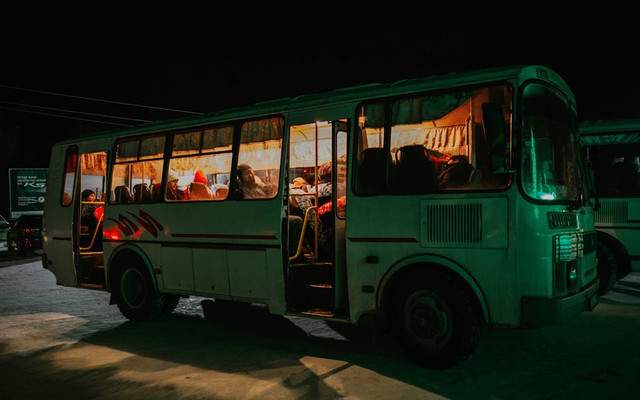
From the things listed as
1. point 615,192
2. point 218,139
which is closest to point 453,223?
point 218,139

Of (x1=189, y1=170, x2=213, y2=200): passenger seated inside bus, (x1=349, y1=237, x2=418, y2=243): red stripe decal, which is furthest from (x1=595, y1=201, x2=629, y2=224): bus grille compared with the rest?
(x1=189, y1=170, x2=213, y2=200): passenger seated inside bus

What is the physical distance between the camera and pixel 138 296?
898 centimetres

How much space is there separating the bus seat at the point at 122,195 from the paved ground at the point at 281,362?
6.19 ft

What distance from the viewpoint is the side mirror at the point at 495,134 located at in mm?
5051

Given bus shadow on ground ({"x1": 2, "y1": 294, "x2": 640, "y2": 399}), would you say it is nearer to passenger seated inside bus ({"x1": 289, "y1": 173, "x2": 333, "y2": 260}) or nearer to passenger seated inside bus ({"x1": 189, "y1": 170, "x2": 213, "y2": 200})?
passenger seated inside bus ({"x1": 289, "y1": 173, "x2": 333, "y2": 260})

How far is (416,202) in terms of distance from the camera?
19.4 feet

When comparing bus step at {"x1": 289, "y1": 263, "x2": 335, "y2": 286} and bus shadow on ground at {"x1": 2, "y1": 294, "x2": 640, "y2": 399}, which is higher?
bus step at {"x1": 289, "y1": 263, "x2": 335, "y2": 286}

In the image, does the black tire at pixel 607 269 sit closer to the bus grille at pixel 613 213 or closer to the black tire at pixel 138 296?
the bus grille at pixel 613 213

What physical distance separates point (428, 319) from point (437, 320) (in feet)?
0.33

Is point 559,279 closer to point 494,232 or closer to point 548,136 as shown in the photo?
point 494,232

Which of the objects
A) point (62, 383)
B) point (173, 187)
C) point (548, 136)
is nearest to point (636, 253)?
point (548, 136)

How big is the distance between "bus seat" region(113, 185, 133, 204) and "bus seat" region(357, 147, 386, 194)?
174 inches

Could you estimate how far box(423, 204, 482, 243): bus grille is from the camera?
18.0 ft

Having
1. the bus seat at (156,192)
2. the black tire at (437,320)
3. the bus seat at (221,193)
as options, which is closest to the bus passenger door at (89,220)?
the bus seat at (156,192)
